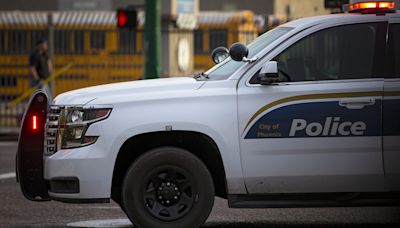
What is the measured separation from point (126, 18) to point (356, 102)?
1380 centimetres

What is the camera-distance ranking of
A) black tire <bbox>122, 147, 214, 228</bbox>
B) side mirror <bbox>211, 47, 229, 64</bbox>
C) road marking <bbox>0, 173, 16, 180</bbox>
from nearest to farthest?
black tire <bbox>122, 147, 214, 228</bbox> → side mirror <bbox>211, 47, 229, 64</bbox> → road marking <bbox>0, 173, 16, 180</bbox>

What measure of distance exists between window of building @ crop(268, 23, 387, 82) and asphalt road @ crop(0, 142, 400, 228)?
152 cm

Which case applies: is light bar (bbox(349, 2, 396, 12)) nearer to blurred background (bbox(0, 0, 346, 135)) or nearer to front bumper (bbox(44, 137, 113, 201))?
front bumper (bbox(44, 137, 113, 201))

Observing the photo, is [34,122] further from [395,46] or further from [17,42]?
[17,42]

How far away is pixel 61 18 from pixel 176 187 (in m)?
18.4

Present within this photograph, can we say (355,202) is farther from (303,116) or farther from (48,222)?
(48,222)

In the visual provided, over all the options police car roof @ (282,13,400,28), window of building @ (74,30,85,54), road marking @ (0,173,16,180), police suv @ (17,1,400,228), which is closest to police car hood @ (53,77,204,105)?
police suv @ (17,1,400,228)

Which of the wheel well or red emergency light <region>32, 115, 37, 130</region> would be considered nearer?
the wheel well

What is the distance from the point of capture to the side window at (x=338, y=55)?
8.55 metres

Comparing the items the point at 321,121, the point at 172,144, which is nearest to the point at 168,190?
the point at 172,144

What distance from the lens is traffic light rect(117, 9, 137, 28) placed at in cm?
2170

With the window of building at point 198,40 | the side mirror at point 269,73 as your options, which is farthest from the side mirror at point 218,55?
the window of building at point 198,40

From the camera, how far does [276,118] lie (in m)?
8.29

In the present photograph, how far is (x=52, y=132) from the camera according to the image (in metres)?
8.42
